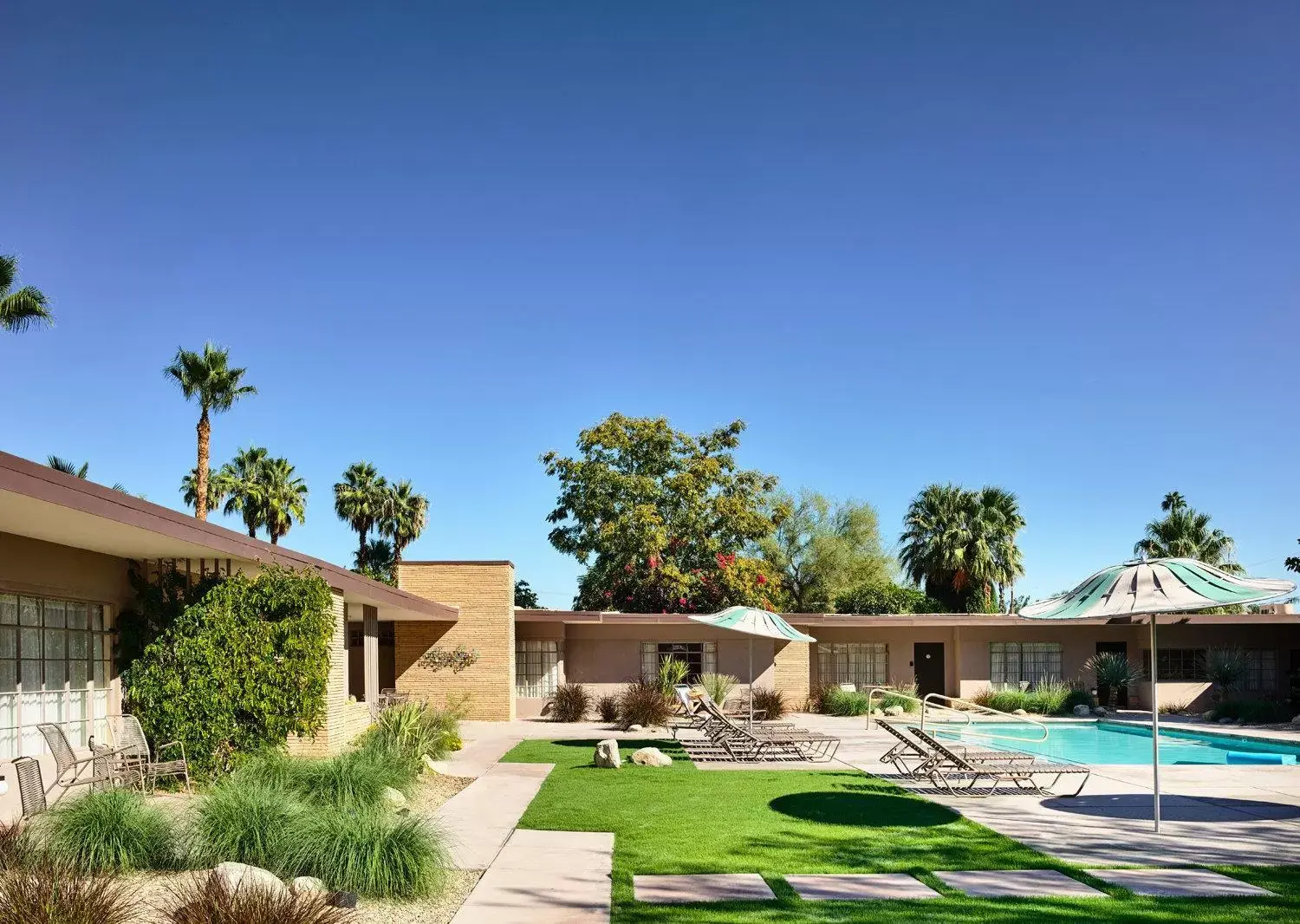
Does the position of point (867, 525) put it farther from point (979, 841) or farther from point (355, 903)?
point (355, 903)

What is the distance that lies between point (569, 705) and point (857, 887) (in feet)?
60.1

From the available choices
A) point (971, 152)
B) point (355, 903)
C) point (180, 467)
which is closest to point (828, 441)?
point (971, 152)

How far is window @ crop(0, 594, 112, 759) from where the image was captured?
1081 cm

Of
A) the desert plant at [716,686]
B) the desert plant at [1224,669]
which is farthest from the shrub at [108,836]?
the desert plant at [1224,669]

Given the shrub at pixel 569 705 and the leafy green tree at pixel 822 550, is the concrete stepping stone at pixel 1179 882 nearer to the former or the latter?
the shrub at pixel 569 705

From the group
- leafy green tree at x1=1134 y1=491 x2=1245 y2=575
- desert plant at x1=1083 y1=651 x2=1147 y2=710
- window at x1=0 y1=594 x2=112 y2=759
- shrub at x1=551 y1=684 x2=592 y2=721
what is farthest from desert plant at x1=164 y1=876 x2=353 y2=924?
leafy green tree at x1=1134 y1=491 x2=1245 y2=575

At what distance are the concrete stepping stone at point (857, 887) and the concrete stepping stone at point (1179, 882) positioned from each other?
5.19ft

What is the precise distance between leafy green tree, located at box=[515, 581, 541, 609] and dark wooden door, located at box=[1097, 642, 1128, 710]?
942 inches

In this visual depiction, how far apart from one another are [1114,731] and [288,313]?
75.0 ft

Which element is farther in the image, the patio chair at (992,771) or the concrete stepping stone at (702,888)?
the patio chair at (992,771)

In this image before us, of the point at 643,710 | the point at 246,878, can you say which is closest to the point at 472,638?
the point at 643,710

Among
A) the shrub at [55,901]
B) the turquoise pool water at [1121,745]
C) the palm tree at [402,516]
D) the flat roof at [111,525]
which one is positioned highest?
the palm tree at [402,516]

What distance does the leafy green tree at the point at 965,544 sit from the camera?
1730 inches

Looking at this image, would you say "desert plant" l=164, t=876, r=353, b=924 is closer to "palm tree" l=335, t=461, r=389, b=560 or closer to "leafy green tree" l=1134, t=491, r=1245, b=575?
"leafy green tree" l=1134, t=491, r=1245, b=575
